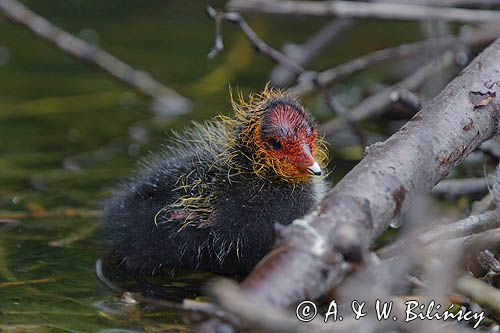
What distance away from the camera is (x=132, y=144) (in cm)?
534

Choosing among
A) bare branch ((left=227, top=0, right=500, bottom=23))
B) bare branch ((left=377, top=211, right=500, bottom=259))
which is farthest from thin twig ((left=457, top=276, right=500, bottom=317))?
bare branch ((left=227, top=0, right=500, bottom=23))

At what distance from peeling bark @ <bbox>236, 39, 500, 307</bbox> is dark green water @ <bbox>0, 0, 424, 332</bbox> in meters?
0.74

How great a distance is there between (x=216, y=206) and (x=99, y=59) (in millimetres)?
2690

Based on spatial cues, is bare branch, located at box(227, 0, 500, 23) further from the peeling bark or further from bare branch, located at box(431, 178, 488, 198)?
the peeling bark

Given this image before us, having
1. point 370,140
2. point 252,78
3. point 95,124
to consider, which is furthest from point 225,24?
point 370,140

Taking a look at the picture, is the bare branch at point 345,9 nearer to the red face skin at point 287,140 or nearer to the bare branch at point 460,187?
the bare branch at point 460,187

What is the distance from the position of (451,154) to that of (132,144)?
9.29 feet

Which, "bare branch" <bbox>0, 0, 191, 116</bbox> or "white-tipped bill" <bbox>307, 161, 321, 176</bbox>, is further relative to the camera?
"bare branch" <bbox>0, 0, 191, 116</bbox>

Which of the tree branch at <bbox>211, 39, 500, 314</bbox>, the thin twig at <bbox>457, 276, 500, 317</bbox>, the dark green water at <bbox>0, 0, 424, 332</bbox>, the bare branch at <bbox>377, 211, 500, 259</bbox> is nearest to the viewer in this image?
the tree branch at <bbox>211, 39, 500, 314</bbox>

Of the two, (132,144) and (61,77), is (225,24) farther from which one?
(132,144)

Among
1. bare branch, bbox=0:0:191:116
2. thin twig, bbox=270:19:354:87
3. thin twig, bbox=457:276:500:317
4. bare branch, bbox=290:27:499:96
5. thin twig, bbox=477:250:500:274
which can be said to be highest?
thin twig, bbox=270:19:354:87

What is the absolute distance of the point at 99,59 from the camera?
5680mm

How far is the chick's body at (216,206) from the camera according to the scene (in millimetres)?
3184

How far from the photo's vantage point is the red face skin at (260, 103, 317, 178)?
320 cm
